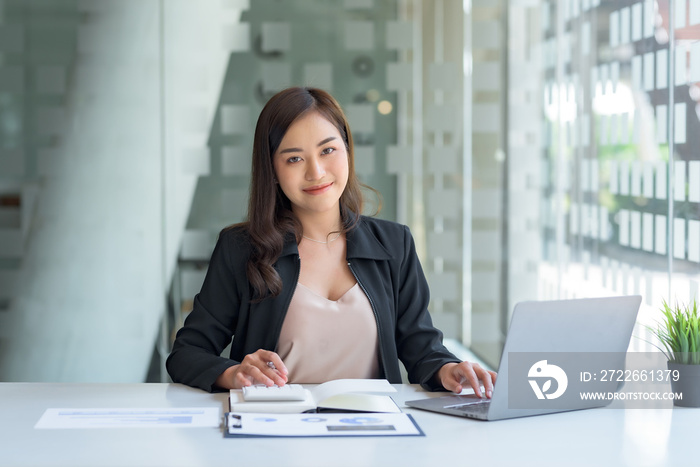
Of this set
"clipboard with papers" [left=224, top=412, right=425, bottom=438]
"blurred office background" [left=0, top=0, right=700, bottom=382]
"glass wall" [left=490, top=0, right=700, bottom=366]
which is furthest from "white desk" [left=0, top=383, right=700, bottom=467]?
"blurred office background" [left=0, top=0, right=700, bottom=382]

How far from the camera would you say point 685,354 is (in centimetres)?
170

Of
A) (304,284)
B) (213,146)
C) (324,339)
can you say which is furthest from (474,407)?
(213,146)

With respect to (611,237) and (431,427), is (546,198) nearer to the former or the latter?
(611,237)

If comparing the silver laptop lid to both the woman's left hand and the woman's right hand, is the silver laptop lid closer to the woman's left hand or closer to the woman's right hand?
the woman's left hand

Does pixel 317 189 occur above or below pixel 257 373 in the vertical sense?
above

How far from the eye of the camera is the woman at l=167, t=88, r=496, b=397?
6.69 feet

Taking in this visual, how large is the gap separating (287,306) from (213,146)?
1953mm

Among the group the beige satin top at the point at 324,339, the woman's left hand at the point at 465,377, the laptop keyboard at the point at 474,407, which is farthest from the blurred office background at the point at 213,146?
the laptop keyboard at the point at 474,407

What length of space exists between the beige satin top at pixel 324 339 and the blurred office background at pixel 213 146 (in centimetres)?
179

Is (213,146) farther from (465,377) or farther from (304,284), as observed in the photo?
(465,377)

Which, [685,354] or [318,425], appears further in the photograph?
[685,354]

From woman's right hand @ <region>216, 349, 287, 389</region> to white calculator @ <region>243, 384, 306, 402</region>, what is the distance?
0.04 m

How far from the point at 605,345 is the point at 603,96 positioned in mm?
1681

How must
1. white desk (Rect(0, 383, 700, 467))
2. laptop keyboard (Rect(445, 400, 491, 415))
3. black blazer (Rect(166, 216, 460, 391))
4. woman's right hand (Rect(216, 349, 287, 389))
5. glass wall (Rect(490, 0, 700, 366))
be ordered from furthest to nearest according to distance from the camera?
glass wall (Rect(490, 0, 700, 366)) < black blazer (Rect(166, 216, 460, 391)) < woman's right hand (Rect(216, 349, 287, 389)) < laptop keyboard (Rect(445, 400, 491, 415)) < white desk (Rect(0, 383, 700, 467))
